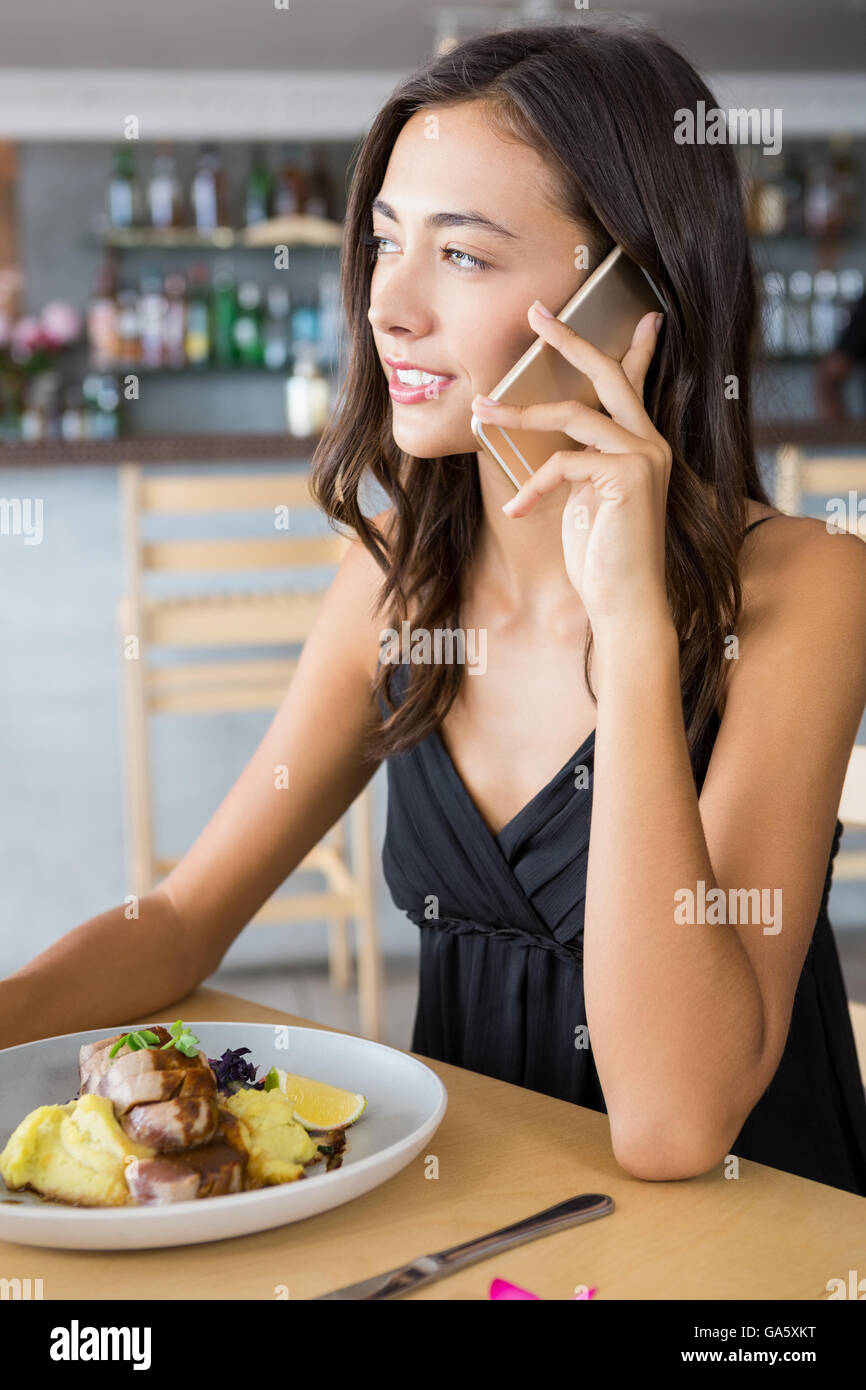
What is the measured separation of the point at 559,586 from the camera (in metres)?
1.22

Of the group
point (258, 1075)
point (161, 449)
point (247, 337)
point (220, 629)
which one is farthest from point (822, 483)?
point (247, 337)

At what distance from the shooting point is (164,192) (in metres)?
5.14

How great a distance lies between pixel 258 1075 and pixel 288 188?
4.94 metres

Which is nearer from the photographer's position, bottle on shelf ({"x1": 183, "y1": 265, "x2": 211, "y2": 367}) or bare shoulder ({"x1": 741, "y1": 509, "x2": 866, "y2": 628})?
bare shoulder ({"x1": 741, "y1": 509, "x2": 866, "y2": 628})

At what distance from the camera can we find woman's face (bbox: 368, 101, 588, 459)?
0.97 m

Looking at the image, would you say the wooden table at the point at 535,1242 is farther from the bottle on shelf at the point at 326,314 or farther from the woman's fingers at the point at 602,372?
the bottle on shelf at the point at 326,314

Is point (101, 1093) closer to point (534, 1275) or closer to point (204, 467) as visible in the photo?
point (534, 1275)

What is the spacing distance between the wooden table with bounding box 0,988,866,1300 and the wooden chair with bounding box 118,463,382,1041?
1.90m

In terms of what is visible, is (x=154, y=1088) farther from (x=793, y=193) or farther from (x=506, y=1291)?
(x=793, y=193)

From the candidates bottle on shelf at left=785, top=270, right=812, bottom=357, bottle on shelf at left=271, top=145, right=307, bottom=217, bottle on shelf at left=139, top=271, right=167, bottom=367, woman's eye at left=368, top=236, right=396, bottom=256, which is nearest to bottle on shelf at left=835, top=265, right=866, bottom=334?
bottle on shelf at left=785, top=270, right=812, bottom=357

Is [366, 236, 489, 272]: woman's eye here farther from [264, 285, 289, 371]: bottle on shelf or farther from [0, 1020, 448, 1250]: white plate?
[264, 285, 289, 371]: bottle on shelf

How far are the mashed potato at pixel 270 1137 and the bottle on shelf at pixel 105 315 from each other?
477 centimetres

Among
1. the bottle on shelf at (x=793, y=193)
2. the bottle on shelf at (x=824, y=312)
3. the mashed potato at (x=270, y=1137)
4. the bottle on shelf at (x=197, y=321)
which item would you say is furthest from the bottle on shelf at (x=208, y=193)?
the mashed potato at (x=270, y=1137)

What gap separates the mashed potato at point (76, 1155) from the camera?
641 millimetres
